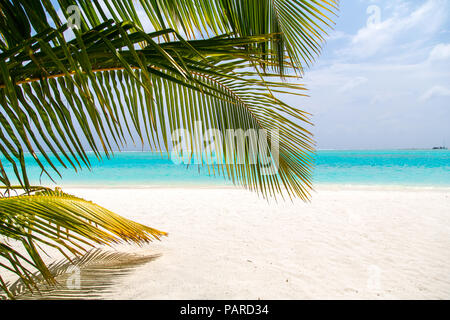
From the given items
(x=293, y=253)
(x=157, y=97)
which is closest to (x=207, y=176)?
(x=293, y=253)

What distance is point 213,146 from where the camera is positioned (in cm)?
134

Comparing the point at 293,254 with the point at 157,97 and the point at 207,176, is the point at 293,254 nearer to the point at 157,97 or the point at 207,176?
the point at 157,97

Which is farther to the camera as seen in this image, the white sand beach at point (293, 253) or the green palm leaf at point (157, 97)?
→ the white sand beach at point (293, 253)

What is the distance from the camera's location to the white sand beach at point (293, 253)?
8.48 ft

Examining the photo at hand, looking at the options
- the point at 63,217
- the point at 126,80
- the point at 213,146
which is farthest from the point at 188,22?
the point at 63,217

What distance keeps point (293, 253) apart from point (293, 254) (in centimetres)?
4

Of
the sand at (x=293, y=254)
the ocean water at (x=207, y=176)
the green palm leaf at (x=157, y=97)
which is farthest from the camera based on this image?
the ocean water at (x=207, y=176)

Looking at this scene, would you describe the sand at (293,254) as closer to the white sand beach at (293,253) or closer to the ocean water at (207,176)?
the white sand beach at (293,253)

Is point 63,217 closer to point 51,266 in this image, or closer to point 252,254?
point 51,266

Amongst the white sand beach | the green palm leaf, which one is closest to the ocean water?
the white sand beach

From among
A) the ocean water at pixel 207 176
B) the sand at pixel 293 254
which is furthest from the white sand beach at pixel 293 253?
the ocean water at pixel 207 176

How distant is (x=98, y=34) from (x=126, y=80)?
0.51 meters

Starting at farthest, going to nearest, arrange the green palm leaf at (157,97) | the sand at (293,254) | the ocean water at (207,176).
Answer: the ocean water at (207,176), the sand at (293,254), the green palm leaf at (157,97)

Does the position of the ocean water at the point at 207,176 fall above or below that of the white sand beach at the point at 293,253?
below
